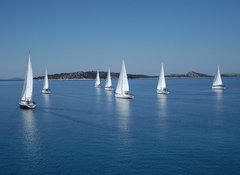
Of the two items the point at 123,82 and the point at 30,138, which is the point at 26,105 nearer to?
the point at 30,138

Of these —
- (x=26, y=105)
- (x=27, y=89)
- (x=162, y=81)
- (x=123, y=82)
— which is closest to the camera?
(x=26, y=105)

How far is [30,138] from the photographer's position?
44781mm

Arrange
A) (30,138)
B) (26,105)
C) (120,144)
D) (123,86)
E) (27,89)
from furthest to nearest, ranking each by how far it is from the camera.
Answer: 1. (123,86)
2. (27,89)
3. (26,105)
4. (30,138)
5. (120,144)

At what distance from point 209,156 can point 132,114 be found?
108 ft

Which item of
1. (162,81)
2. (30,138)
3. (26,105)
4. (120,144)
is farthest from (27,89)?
(162,81)

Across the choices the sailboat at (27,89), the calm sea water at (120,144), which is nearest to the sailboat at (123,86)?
the sailboat at (27,89)

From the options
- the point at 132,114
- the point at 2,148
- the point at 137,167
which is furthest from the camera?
the point at 132,114

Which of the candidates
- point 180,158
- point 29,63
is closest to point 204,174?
point 180,158

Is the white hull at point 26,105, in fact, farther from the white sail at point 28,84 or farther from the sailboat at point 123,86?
the sailboat at point 123,86

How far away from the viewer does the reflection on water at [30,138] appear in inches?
1449

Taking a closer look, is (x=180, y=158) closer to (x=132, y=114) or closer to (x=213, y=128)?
(x=213, y=128)

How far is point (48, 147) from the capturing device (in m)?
40.0

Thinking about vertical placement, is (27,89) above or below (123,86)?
above

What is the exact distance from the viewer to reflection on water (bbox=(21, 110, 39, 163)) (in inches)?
1449
